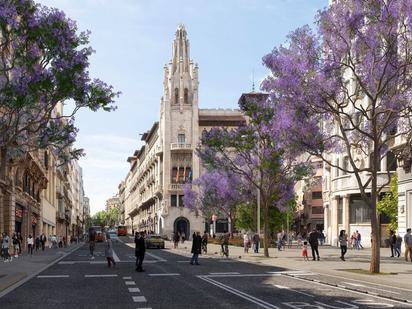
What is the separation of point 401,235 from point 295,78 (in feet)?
58.7

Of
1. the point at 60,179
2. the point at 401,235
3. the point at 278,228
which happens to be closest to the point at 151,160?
the point at 60,179

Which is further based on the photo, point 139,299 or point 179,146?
point 179,146

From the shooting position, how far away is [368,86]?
25234mm

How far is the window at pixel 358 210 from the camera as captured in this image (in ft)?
192

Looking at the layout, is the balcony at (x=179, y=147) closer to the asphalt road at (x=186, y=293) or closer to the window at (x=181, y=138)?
the window at (x=181, y=138)

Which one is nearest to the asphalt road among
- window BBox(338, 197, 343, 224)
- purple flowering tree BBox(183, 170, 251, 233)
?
purple flowering tree BBox(183, 170, 251, 233)

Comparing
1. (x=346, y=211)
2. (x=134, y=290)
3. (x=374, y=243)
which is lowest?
(x=134, y=290)

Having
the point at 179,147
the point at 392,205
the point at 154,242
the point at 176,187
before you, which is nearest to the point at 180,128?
the point at 179,147

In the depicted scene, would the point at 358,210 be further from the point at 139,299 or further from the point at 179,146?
the point at 139,299

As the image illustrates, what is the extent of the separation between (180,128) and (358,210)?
4779cm

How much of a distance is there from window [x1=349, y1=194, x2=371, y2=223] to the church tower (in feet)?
141

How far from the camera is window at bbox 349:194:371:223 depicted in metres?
58.6

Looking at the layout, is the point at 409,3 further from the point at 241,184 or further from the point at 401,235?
the point at 241,184

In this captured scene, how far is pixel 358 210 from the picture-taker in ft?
196
